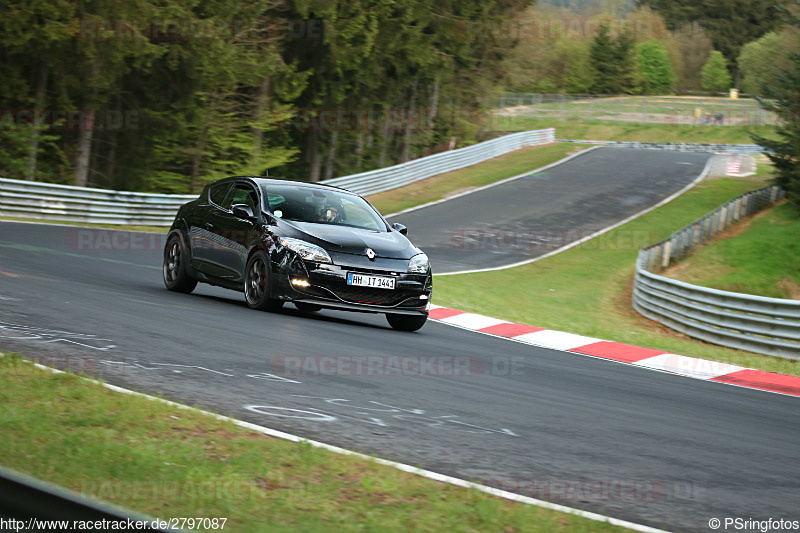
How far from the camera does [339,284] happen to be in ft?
36.6

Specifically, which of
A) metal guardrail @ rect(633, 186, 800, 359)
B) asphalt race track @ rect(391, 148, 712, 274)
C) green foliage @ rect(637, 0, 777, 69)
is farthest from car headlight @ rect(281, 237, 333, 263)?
green foliage @ rect(637, 0, 777, 69)

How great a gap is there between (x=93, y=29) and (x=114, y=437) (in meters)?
26.8

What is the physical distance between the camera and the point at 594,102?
89125 mm

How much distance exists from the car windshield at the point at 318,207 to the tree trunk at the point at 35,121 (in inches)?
833

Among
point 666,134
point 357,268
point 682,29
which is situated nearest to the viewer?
point 357,268

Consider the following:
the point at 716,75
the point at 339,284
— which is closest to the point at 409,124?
the point at 339,284

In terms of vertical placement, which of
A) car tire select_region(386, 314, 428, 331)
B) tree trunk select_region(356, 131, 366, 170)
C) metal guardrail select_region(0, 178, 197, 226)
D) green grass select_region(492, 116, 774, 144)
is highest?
green grass select_region(492, 116, 774, 144)

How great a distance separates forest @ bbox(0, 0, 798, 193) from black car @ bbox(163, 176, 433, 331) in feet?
59.9

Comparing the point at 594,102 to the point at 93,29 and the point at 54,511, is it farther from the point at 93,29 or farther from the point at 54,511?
the point at 54,511

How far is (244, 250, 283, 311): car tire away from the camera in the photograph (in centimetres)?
1141

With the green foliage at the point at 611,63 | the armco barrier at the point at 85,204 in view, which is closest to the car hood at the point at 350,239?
the armco barrier at the point at 85,204

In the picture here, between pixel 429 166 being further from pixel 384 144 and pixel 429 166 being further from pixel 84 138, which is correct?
pixel 84 138

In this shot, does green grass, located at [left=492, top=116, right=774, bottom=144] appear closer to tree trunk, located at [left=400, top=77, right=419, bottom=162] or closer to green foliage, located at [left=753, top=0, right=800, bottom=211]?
tree trunk, located at [left=400, top=77, right=419, bottom=162]

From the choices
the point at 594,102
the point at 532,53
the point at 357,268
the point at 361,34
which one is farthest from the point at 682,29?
the point at 357,268
